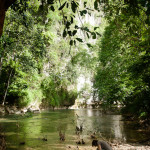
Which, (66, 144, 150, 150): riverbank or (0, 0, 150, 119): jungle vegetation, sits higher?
(0, 0, 150, 119): jungle vegetation

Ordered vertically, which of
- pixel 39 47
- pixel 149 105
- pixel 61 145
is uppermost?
pixel 39 47

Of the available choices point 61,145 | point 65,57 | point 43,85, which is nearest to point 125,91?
point 61,145

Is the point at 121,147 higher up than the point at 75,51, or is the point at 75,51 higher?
the point at 75,51

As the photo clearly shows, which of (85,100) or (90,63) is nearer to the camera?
(90,63)

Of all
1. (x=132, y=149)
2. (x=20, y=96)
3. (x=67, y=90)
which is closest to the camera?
(x=132, y=149)

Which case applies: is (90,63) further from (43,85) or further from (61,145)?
(61,145)

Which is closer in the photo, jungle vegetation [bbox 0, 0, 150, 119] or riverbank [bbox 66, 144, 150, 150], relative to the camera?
jungle vegetation [bbox 0, 0, 150, 119]

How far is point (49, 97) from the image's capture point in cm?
3181

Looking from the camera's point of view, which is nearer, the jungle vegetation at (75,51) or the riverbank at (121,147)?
the jungle vegetation at (75,51)

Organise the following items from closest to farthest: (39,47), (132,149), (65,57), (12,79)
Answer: (132,149)
(39,47)
(12,79)
(65,57)

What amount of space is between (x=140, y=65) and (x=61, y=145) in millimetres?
4359

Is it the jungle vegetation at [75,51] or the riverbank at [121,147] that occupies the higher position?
the jungle vegetation at [75,51]

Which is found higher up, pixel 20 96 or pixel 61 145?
pixel 20 96

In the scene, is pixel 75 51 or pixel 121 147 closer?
pixel 121 147
